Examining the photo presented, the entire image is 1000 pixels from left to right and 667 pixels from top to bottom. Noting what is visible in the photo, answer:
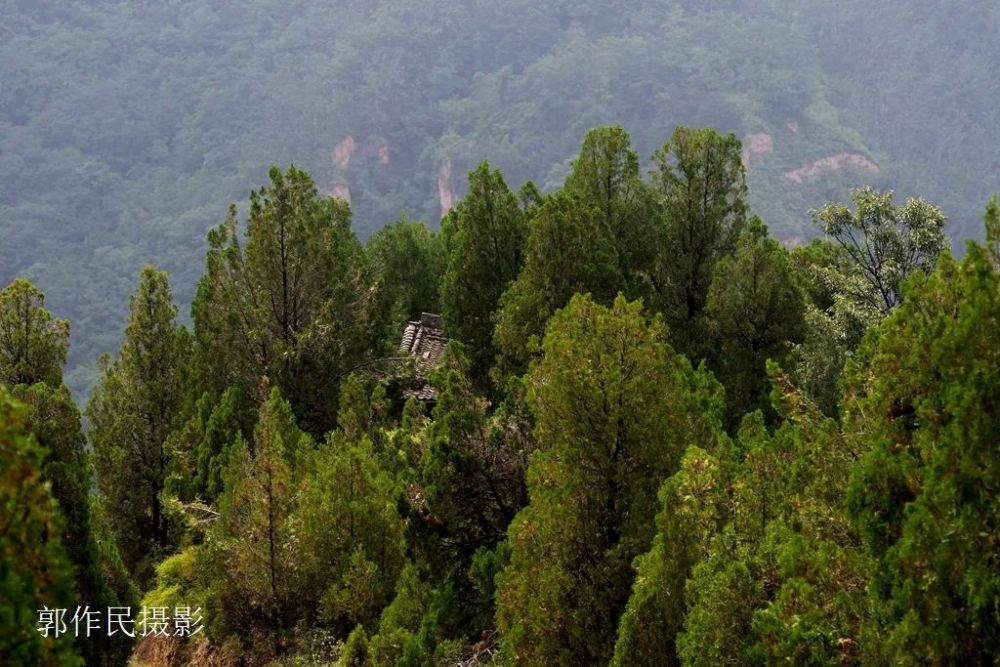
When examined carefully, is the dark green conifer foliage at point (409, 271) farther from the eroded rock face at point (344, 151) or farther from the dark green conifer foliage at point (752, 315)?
the eroded rock face at point (344, 151)

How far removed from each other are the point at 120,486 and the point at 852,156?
3981 inches

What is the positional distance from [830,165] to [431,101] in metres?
49.6

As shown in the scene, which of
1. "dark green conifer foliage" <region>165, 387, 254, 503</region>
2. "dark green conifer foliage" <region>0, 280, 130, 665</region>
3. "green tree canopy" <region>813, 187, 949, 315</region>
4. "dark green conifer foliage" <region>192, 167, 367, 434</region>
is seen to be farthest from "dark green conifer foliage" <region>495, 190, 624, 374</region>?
"dark green conifer foliage" <region>0, 280, 130, 665</region>

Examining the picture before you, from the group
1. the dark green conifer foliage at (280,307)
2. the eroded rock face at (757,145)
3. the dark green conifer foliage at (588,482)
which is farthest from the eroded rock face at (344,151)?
the dark green conifer foliage at (588,482)

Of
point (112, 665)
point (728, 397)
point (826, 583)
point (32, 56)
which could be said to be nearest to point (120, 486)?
point (112, 665)

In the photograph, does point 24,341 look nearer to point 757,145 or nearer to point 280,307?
point 280,307

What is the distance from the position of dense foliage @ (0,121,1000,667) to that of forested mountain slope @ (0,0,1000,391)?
208 feet

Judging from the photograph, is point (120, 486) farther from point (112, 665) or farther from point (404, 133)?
point (404, 133)

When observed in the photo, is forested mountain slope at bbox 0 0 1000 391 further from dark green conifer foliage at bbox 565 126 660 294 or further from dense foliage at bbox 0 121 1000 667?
dark green conifer foliage at bbox 565 126 660 294

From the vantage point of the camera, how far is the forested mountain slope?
320 feet

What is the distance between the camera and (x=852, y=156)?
354 ft

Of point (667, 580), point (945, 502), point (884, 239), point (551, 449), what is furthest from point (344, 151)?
point (945, 502)

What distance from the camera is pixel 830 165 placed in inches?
4082

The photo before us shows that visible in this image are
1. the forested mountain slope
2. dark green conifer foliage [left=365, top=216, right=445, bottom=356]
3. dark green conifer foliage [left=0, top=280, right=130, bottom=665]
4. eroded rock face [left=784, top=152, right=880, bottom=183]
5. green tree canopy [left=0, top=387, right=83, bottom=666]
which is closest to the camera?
green tree canopy [left=0, top=387, right=83, bottom=666]
